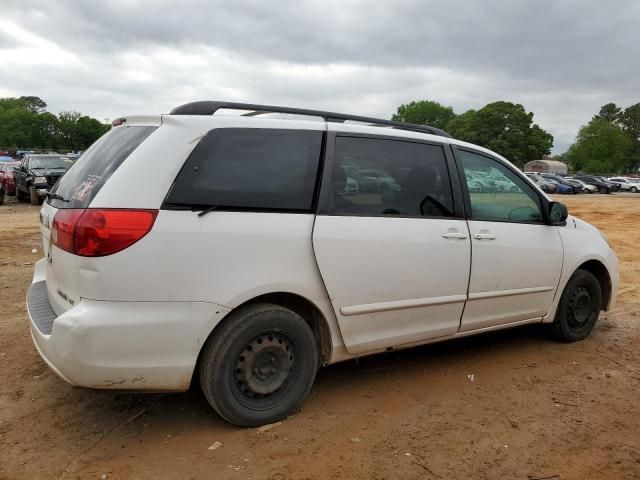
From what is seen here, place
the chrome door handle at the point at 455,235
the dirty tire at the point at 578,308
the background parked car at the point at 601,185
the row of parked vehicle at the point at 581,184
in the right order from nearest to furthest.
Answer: the chrome door handle at the point at 455,235
the dirty tire at the point at 578,308
the row of parked vehicle at the point at 581,184
the background parked car at the point at 601,185

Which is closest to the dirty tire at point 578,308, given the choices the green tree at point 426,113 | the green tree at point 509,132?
the green tree at point 509,132

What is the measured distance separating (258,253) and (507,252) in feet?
6.73

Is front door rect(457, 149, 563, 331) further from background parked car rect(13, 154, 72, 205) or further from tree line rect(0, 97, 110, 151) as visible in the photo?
tree line rect(0, 97, 110, 151)

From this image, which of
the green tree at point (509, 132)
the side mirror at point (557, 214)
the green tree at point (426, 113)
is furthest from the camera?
the green tree at point (426, 113)

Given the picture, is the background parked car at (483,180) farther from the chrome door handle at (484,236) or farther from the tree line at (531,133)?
the tree line at (531,133)

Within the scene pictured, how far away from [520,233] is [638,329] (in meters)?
2.17

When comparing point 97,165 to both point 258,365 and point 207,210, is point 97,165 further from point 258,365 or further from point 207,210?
point 258,365

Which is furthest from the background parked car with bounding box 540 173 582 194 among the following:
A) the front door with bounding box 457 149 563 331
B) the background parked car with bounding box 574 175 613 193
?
the front door with bounding box 457 149 563 331

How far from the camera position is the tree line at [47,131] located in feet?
288

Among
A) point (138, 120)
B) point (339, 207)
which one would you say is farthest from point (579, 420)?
point (138, 120)

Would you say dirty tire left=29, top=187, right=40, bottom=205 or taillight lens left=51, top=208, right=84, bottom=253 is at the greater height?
taillight lens left=51, top=208, right=84, bottom=253

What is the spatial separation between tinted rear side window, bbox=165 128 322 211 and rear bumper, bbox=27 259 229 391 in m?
0.59

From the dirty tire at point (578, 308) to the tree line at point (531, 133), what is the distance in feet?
239

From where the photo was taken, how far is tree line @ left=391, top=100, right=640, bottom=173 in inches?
3169
